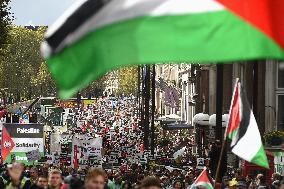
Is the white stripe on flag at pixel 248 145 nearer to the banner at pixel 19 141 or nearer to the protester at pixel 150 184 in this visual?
the protester at pixel 150 184

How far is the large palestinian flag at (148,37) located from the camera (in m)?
7.02

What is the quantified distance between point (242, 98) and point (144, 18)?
14.2 feet

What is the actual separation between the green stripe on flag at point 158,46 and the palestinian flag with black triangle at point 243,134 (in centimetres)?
340

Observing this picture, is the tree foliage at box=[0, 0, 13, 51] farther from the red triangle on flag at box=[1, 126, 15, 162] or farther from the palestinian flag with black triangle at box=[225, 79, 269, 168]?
the palestinian flag with black triangle at box=[225, 79, 269, 168]

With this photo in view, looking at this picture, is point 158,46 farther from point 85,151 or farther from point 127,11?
point 85,151

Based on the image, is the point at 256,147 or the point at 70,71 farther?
the point at 256,147

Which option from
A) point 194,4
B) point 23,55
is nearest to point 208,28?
point 194,4

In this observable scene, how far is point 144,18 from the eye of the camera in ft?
23.2

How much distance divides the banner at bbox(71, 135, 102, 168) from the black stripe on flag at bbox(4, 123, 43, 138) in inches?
48.9

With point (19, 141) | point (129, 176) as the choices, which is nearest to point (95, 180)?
point (129, 176)

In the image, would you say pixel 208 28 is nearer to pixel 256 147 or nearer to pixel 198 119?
pixel 256 147

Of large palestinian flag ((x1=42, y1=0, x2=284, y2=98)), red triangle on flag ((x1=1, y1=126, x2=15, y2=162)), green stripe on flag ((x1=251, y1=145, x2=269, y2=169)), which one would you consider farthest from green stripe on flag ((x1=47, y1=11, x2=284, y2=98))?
red triangle on flag ((x1=1, y1=126, x2=15, y2=162))

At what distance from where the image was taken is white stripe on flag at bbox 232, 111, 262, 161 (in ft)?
34.7

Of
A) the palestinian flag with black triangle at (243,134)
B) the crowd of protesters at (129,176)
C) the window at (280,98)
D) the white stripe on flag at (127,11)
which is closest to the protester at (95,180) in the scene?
the crowd of protesters at (129,176)
